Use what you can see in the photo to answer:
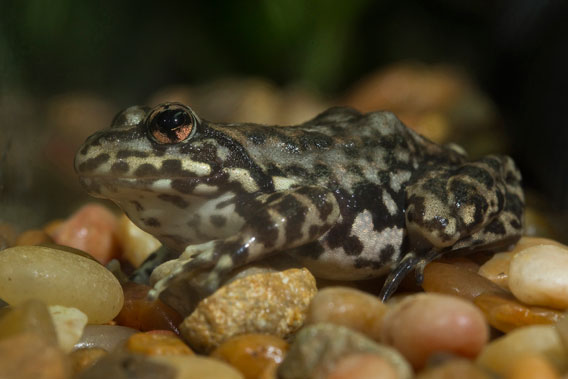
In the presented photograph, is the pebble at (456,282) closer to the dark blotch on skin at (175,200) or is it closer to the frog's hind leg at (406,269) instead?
the frog's hind leg at (406,269)

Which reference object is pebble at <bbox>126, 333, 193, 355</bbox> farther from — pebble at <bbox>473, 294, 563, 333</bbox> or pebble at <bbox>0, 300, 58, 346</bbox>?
pebble at <bbox>473, 294, 563, 333</bbox>

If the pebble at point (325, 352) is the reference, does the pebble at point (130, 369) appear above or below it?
below

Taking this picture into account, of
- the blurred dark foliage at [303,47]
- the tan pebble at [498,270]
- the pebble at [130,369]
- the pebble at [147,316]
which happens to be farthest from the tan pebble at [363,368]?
the blurred dark foliage at [303,47]

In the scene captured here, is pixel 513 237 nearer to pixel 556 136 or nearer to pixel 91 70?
pixel 556 136

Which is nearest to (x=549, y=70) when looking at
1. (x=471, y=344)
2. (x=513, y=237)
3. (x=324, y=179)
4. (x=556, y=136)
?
(x=556, y=136)

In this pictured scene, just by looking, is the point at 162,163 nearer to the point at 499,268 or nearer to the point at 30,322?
the point at 30,322

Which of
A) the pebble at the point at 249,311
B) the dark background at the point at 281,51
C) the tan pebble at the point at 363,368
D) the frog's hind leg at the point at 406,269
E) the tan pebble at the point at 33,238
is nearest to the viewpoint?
the tan pebble at the point at 363,368

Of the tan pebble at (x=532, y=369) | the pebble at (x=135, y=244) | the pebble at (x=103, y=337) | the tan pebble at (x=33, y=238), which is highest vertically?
the tan pebble at (x=532, y=369)
